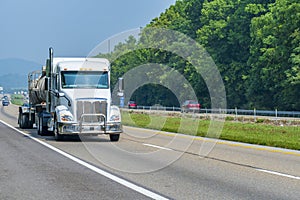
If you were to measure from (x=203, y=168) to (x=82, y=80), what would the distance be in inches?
401

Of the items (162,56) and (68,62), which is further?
(162,56)

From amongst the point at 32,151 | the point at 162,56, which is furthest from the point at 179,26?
the point at 32,151

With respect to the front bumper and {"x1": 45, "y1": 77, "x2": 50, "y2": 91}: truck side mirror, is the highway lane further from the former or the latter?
{"x1": 45, "y1": 77, "x2": 50, "y2": 91}: truck side mirror

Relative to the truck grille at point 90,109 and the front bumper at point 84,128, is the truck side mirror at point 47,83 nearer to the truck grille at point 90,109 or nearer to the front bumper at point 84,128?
the truck grille at point 90,109

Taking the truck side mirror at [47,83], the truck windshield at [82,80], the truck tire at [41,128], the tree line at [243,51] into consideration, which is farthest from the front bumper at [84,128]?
the tree line at [243,51]

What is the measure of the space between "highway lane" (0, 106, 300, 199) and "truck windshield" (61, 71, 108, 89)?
2.76 m

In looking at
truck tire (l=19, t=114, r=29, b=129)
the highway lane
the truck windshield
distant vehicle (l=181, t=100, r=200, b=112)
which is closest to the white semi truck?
the truck windshield

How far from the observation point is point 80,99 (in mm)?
22281

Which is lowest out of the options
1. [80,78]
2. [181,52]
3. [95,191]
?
[95,191]

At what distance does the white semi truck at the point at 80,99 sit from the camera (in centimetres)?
2192

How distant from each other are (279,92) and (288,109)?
93.1 inches

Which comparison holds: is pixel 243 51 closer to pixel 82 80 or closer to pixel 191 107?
pixel 191 107

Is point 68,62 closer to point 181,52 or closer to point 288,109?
point 288,109

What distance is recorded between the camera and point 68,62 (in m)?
23.4
